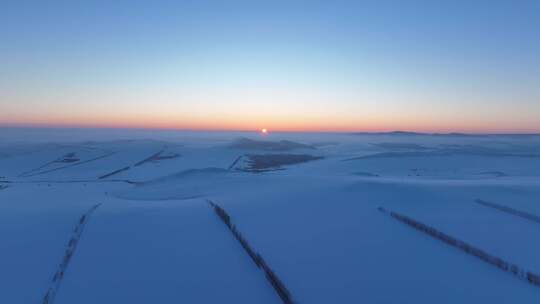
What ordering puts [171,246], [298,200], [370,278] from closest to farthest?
[370,278] → [171,246] → [298,200]

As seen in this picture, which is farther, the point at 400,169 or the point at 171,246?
the point at 400,169

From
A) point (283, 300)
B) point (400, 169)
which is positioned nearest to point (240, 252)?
point (283, 300)

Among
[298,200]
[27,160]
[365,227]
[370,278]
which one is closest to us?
[370,278]

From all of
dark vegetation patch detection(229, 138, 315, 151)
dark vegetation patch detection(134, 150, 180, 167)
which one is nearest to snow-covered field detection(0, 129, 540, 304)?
dark vegetation patch detection(134, 150, 180, 167)

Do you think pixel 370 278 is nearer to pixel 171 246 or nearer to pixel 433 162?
pixel 171 246

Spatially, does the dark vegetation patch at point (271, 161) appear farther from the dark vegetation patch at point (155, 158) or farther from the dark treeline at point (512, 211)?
the dark treeline at point (512, 211)

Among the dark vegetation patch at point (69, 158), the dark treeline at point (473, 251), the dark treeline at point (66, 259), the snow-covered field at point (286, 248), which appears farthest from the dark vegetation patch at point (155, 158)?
the dark treeline at point (473, 251)

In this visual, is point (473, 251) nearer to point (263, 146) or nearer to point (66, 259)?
point (66, 259)
